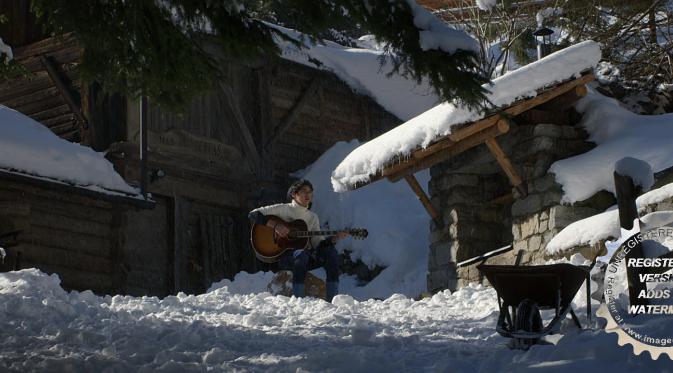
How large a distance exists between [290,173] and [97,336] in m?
13.5

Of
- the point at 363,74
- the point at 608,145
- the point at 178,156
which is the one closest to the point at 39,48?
the point at 178,156

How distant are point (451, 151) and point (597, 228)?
2.85 metres

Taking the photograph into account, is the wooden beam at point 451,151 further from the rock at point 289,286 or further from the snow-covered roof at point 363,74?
the snow-covered roof at point 363,74

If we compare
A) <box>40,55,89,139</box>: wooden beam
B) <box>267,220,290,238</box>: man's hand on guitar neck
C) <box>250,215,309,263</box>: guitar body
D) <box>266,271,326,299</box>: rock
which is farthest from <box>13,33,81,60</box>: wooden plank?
<box>267,220,290,238</box>: man's hand on guitar neck

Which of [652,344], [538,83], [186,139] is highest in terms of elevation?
[186,139]

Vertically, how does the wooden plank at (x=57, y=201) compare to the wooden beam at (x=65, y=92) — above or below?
below

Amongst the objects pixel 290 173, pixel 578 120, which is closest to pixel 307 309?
pixel 578 120

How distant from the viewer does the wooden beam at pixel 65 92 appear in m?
18.0

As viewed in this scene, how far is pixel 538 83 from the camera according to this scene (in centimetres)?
1221

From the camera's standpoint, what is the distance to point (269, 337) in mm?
7578

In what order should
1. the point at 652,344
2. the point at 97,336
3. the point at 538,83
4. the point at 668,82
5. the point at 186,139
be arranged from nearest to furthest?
the point at 652,344 < the point at 97,336 < the point at 538,83 < the point at 668,82 < the point at 186,139

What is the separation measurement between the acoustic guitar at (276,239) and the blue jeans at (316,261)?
0.15 meters

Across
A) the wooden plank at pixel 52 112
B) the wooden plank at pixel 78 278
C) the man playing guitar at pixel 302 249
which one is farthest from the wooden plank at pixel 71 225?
the man playing guitar at pixel 302 249

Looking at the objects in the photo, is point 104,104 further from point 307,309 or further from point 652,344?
point 652,344
